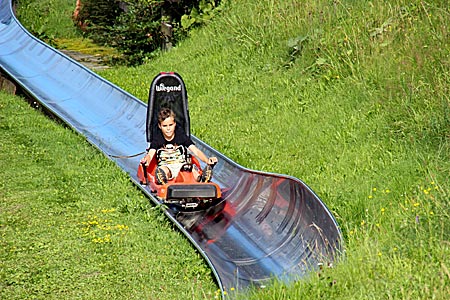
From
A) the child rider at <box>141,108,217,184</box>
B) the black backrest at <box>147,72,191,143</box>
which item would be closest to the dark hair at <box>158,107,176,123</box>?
the child rider at <box>141,108,217,184</box>

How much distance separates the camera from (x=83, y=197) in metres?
8.02

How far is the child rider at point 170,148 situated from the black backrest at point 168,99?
11 cm

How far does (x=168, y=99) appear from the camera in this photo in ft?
28.2

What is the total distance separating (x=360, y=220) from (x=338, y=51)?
14.1ft

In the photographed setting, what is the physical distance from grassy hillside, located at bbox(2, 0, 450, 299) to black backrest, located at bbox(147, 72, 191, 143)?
0.82 meters

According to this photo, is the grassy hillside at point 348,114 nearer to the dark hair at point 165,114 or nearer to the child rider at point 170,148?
the child rider at point 170,148

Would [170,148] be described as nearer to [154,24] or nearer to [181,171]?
[181,171]

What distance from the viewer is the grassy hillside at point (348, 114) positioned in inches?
207

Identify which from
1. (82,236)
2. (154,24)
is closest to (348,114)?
(82,236)

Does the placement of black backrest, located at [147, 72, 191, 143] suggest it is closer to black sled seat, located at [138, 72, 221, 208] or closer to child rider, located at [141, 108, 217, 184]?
black sled seat, located at [138, 72, 221, 208]

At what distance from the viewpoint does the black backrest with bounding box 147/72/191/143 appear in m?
8.49

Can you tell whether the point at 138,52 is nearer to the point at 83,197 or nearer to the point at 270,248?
the point at 83,197

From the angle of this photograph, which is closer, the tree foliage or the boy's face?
the boy's face

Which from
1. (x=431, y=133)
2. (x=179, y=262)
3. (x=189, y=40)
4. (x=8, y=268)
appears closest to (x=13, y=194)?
(x=8, y=268)
